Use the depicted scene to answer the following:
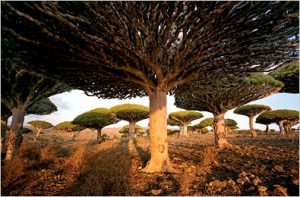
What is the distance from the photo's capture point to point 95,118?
83.8 feet

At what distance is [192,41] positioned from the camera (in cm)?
567

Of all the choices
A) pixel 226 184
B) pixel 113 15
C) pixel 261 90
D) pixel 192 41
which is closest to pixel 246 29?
pixel 192 41

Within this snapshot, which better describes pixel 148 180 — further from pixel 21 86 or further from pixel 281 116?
pixel 281 116

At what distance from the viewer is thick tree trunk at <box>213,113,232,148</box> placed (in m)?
12.8

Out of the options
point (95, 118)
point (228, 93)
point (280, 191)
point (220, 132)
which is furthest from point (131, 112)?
point (280, 191)

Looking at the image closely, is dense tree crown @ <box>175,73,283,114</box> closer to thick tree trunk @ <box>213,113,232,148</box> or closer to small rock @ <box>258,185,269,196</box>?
thick tree trunk @ <box>213,113,232,148</box>

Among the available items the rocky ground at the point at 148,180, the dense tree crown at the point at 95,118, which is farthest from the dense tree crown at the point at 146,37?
the dense tree crown at the point at 95,118

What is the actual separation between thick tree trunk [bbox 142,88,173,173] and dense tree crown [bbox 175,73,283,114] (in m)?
2.47

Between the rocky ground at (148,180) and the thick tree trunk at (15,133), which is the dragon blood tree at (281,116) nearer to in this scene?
the rocky ground at (148,180)

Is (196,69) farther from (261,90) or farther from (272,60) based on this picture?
(261,90)

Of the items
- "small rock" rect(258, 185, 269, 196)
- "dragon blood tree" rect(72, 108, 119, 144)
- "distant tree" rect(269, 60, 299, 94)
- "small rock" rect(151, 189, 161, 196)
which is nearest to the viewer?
"small rock" rect(258, 185, 269, 196)

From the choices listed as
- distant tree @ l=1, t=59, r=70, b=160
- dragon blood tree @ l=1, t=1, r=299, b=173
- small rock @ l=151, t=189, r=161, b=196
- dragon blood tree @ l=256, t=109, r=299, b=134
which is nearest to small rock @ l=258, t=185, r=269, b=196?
small rock @ l=151, t=189, r=161, b=196

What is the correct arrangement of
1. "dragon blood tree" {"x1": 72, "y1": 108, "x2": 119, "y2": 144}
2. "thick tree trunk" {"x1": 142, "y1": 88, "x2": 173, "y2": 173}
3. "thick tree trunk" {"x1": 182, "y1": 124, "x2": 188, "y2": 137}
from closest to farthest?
"thick tree trunk" {"x1": 142, "y1": 88, "x2": 173, "y2": 173} → "dragon blood tree" {"x1": 72, "y1": 108, "x2": 119, "y2": 144} → "thick tree trunk" {"x1": 182, "y1": 124, "x2": 188, "y2": 137}

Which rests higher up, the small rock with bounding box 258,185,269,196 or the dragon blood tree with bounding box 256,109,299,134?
the dragon blood tree with bounding box 256,109,299,134
